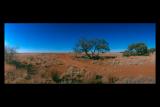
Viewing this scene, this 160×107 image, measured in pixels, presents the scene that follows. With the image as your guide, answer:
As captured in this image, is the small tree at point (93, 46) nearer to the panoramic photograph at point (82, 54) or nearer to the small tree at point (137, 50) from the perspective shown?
the panoramic photograph at point (82, 54)

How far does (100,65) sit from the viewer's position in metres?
4.19

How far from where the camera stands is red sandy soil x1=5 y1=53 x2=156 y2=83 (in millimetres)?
4152

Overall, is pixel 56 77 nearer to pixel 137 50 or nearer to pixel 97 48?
pixel 97 48

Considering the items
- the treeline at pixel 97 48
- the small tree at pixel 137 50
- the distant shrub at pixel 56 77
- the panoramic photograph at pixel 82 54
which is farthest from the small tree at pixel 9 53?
the small tree at pixel 137 50

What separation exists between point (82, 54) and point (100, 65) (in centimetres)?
Result: 27

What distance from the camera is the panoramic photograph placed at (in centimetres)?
415

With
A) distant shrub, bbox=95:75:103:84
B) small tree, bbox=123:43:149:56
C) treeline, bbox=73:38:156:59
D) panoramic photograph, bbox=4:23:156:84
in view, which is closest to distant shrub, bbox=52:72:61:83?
panoramic photograph, bbox=4:23:156:84

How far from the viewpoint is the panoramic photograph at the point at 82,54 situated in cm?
415

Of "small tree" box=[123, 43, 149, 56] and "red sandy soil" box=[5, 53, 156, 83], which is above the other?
"small tree" box=[123, 43, 149, 56]

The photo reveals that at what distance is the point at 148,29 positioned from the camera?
4.14m

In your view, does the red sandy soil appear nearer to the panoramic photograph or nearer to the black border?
the panoramic photograph
